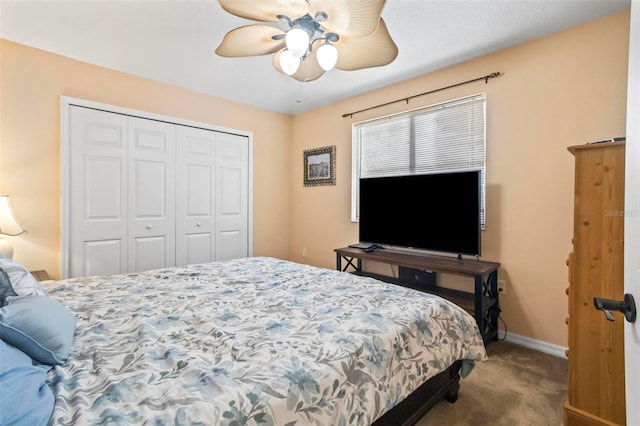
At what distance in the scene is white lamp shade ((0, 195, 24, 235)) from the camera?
2.36 meters

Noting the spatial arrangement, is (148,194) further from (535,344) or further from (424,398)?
(535,344)

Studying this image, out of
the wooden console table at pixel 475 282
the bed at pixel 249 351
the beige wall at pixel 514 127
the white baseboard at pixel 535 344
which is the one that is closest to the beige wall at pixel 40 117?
the beige wall at pixel 514 127

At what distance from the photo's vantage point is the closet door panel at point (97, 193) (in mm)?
2938

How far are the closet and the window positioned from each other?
161 cm

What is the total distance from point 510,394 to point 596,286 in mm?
875

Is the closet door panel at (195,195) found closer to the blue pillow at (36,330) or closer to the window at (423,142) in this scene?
the window at (423,142)

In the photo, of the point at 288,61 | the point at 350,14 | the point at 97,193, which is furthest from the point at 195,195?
the point at 350,14

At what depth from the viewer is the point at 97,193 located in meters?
3.05

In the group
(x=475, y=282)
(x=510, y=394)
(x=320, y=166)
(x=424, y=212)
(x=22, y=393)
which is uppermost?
(x=320, y=166)

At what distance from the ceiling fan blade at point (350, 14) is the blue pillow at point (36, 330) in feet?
5.71

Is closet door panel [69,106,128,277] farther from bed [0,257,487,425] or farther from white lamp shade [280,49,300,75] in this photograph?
white lamp shade [280,49,300,75]

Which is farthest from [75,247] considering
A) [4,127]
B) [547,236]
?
[547,236]

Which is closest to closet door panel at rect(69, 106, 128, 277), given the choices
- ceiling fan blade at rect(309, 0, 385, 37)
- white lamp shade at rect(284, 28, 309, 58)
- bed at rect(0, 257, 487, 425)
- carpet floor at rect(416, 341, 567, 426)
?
bed at rect(0, 257, 487, 425)

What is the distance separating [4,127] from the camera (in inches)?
102
